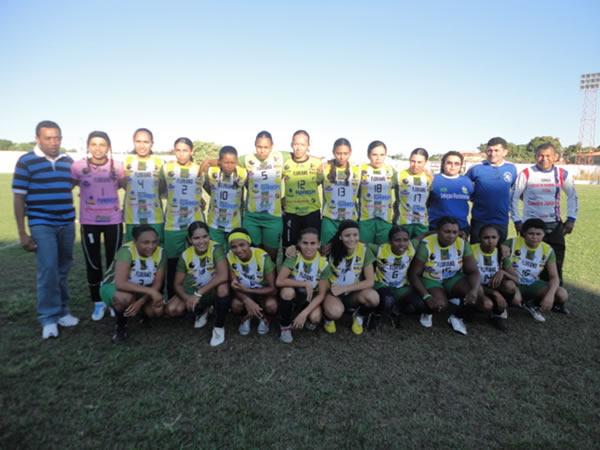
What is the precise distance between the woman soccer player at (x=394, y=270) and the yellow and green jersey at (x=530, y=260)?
127 centimetres

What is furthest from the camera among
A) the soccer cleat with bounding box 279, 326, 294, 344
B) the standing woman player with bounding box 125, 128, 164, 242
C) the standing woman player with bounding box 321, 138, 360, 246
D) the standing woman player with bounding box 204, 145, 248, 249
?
the standing woman player with bounding box 321, 138, 360, 246

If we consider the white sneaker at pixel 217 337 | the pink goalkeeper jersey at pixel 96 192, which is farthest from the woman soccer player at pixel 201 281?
the pink goalkeeper jersey at pixel 96 192

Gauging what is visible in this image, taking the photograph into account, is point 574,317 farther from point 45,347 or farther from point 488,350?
point 45,347

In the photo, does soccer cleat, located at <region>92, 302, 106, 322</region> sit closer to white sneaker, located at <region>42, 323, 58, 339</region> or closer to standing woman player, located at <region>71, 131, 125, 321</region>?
standing woman player, located at <region>71, 131, 125, 321</region>

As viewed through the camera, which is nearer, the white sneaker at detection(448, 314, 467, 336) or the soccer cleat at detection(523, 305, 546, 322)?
the white sneaker at detection(448, 314, 467, 336)

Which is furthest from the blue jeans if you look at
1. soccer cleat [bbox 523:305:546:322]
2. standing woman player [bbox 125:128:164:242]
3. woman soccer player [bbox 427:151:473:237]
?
soccer cleat [bbox 523:305:546:322]

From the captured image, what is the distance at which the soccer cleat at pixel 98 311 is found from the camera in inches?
151

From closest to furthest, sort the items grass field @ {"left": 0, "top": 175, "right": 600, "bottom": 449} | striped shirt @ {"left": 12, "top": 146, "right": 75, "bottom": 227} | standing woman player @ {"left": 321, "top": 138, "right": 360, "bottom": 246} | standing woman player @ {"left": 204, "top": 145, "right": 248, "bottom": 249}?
grass field @ {"left": 0, "top": 175, "right": 600, "bottom": 449} < striped shirt @ {"left": 12, "top": 146, "right": 75, "bottom": 227} < standing woman player @ {"left": 204, "top": 145, "right": 248, "bottom": 249} < standing woman player @ {"left": 321, "top": 138, "right": 360, "bottom": 246}

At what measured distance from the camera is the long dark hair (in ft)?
12.2

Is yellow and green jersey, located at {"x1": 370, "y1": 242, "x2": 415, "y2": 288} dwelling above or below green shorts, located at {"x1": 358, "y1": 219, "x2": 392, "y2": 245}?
below

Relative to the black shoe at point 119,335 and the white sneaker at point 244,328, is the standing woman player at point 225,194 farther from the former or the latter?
the black shoe at point 119,335

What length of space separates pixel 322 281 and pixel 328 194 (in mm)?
1189

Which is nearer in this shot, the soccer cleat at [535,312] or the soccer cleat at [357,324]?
A: the soccer cleat at [357,324]

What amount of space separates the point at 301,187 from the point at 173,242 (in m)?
1.63
